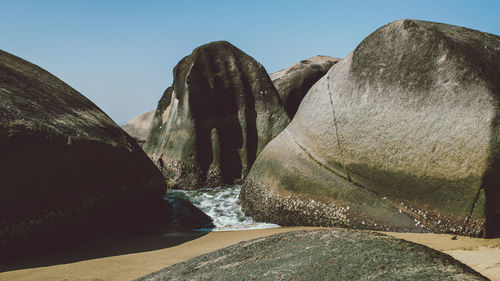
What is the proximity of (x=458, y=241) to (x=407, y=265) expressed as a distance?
1.92 m

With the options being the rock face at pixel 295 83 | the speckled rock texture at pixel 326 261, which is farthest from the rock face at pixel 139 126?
the speckled rock texture at pixel 326 261

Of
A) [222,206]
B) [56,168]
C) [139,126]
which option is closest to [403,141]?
[222,206]

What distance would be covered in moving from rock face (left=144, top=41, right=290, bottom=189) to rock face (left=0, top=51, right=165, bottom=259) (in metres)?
2.22

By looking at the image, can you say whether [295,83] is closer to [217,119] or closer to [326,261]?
[217,119]

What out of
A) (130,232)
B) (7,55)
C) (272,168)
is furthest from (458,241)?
(7,55)

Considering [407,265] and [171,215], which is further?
[171,215]

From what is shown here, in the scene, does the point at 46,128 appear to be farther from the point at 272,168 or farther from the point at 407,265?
the point at 407,265

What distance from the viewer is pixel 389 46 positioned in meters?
4.01

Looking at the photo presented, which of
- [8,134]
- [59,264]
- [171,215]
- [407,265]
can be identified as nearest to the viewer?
[407,265]

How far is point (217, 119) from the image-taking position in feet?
24.5

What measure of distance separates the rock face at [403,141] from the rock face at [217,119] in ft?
8.79

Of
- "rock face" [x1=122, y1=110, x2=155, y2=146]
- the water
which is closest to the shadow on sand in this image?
the water

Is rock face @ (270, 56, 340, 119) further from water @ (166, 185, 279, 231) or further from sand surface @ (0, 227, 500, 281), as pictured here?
sand surface @ (0, 227, 500, 281)

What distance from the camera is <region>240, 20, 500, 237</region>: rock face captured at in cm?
330
